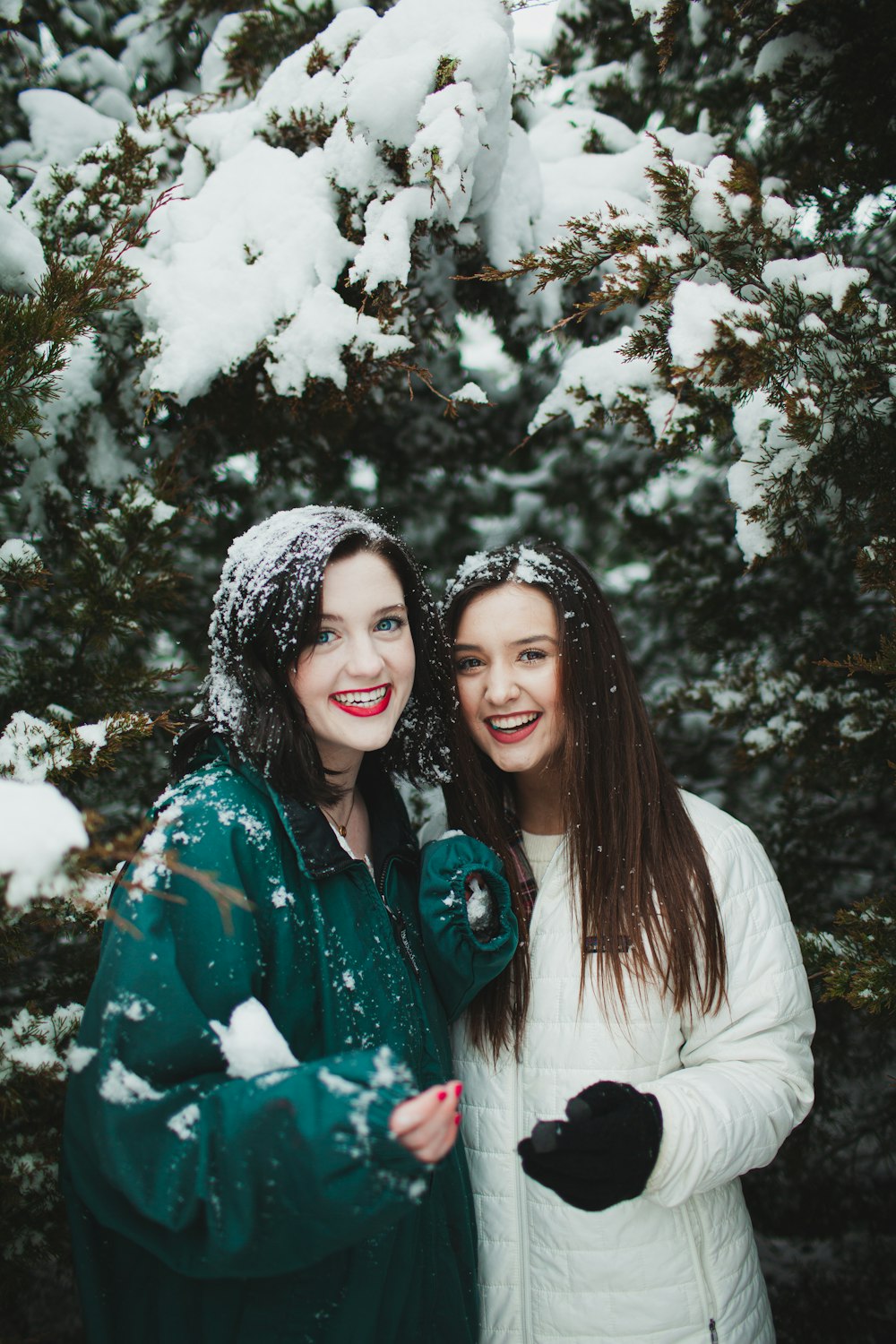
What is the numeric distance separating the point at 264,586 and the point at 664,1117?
4.47 feet

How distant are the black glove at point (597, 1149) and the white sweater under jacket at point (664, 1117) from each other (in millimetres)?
145

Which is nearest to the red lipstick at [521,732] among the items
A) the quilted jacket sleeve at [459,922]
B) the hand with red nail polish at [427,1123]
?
the quilted jacket sleeve at [459,922]

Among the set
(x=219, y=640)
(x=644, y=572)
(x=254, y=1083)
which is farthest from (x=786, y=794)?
(x=254, y=1083)

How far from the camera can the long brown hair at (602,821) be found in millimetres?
1940

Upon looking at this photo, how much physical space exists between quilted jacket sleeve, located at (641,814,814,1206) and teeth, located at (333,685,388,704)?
0.93 metres

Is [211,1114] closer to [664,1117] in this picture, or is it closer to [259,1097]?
[259,1097]

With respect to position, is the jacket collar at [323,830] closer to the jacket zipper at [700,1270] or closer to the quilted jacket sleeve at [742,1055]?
the quilted jacket sleeve at [742,1055]

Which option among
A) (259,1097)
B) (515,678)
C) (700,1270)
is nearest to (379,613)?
(515,678)

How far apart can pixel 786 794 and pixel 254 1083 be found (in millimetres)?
2404

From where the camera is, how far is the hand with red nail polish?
1179mm

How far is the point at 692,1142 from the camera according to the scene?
1658 mm

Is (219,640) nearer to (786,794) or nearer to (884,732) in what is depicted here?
(884,732)

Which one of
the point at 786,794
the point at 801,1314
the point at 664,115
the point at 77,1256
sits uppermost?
the point at 664,115

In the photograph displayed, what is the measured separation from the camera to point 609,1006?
192 centimetres
